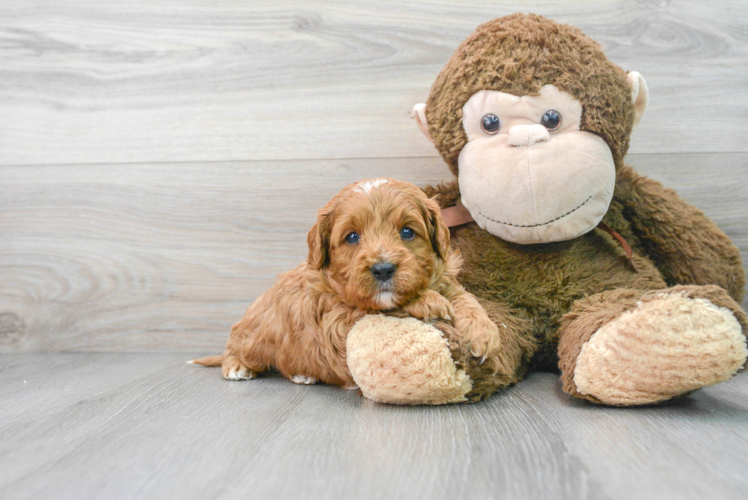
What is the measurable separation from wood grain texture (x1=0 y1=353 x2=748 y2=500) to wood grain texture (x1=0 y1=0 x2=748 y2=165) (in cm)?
90

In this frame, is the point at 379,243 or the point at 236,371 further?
the point at 236,371

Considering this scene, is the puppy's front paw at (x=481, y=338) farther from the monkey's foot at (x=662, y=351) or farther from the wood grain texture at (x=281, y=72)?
the wood grain texture at (x=281, y=72)

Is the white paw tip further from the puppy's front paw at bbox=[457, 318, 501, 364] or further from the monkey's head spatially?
the monkey's head

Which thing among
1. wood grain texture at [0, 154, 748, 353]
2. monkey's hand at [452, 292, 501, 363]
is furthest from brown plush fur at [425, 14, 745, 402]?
wood grain texture at [0, 154, 748, 353]

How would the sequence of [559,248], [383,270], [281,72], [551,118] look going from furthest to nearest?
[281,72] → [559,248] → [551,118] → [383,270]

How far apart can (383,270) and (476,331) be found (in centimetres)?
24

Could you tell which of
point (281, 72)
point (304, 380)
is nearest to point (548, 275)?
point (304, 380)

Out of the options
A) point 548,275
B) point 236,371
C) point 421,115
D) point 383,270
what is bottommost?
point 236,371

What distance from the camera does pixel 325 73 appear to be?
1.80 m

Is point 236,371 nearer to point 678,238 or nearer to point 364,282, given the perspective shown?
point 364,282

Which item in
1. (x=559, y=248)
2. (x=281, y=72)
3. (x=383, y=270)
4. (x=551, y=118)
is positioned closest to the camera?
(x=383, y=270)

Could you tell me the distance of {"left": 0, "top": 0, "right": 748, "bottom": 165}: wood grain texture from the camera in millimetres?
1709

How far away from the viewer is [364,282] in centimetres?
108

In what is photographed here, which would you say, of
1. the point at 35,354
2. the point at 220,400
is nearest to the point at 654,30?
the point at 220,400
